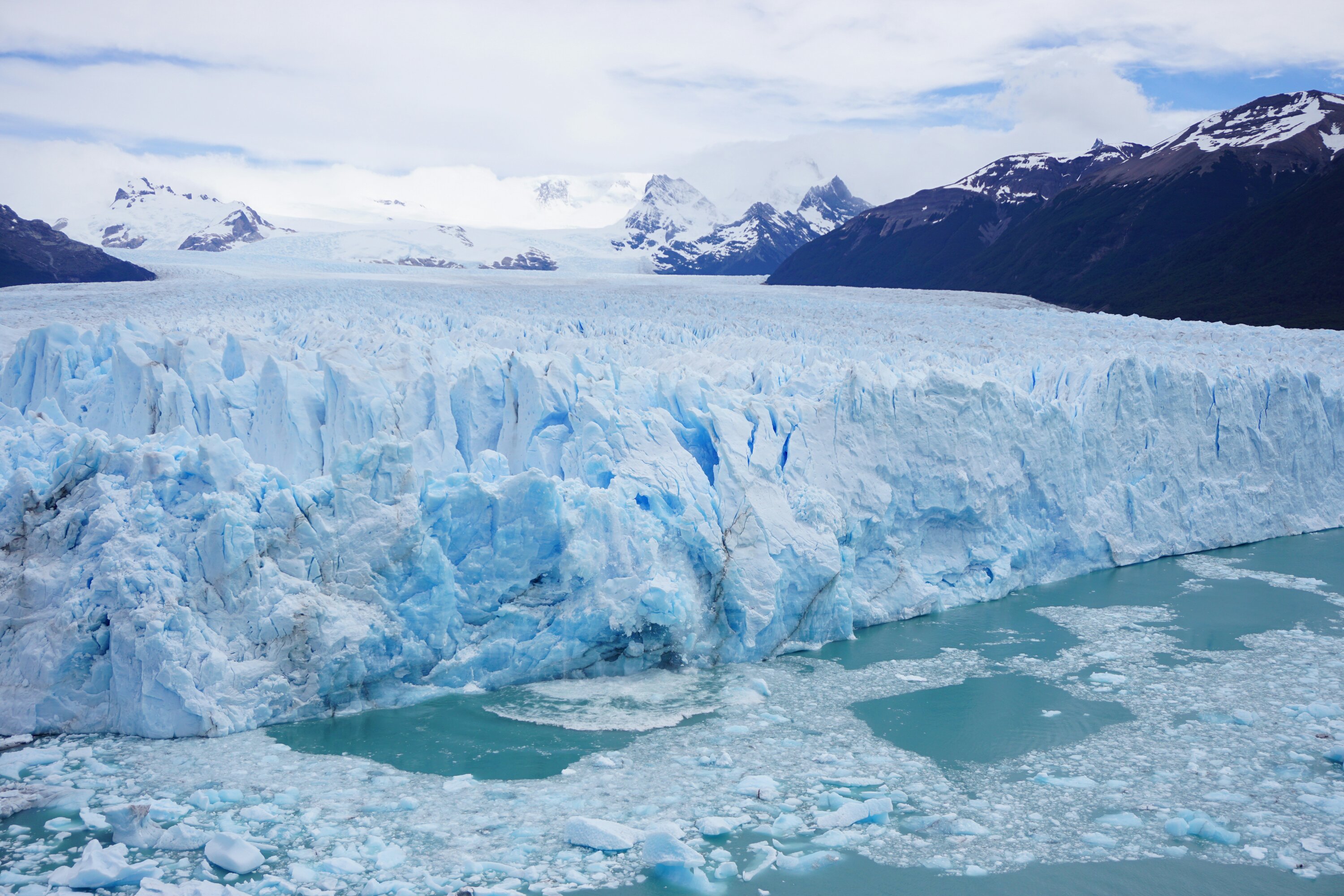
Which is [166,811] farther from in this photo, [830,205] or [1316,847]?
[830,205]

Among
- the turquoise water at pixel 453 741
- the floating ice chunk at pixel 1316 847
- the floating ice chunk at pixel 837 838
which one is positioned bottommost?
the turquoise water at pixel 453 741

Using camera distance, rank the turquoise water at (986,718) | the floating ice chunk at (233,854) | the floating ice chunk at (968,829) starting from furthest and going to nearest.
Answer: the turquoise water at (986,718) → the floating ice chunk at (968,829) → the floating ice chunk at (233,854)

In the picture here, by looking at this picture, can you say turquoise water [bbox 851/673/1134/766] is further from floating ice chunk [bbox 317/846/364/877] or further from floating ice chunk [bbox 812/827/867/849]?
floating ice chunk [bbox 317/846/364/877]

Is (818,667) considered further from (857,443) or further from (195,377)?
(195,377)

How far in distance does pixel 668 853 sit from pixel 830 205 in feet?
255

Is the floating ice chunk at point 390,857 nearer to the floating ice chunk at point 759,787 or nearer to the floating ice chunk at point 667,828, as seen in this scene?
the floating ice chunk at point 667,828

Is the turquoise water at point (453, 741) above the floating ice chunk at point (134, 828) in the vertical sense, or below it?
below

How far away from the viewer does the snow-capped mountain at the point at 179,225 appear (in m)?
54.2

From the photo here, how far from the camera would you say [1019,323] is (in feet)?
52.8

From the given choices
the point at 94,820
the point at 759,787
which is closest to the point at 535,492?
the point at 759,787

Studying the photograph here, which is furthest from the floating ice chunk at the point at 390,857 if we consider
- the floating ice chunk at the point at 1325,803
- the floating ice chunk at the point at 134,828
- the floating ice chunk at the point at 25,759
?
the floating ice chunk at the point at 1325,803

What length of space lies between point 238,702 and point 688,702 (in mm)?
2602

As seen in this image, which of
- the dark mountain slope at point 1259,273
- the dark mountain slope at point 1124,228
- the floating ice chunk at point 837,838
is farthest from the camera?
the dark mountain slope at point 1124,228

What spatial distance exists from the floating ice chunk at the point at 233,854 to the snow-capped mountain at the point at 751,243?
45.2 meters
